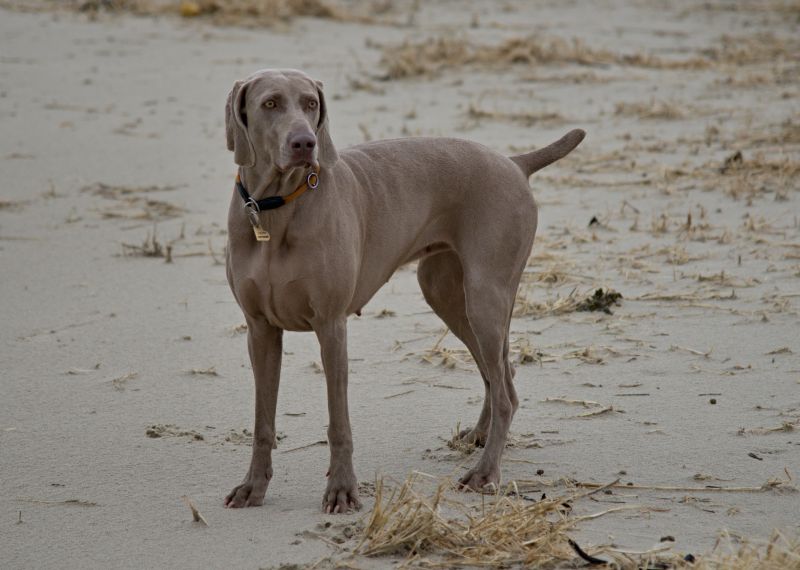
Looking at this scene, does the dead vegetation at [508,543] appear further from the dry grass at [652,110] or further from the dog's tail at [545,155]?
the dry grass at [652,110]

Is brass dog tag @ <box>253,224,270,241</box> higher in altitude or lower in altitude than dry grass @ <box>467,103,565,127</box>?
higher

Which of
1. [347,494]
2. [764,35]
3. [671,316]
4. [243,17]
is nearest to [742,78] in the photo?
[764,35]

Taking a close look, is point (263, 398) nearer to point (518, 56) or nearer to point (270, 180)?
point (270, 180)

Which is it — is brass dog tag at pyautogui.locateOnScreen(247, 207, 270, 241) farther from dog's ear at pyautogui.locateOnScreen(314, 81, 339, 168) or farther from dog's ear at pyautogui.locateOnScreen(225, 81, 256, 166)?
dog's ear at pyautogui.locateOnScreen(314, 81, 339, 168)

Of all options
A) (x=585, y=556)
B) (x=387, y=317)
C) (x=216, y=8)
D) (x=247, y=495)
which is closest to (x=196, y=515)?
(x=247, y=495)

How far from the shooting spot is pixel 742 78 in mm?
12258

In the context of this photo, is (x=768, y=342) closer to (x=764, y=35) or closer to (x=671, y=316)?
(x=671, y=316)

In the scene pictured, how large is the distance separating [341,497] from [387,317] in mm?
2315

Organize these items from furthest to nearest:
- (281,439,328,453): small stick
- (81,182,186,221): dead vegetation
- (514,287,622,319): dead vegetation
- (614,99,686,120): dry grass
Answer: (614,99,686,120): dry grass < (81,182,186,221): dead vegetation < (514,287,622,319): dead vegetation < (281,439,328,453): small stick

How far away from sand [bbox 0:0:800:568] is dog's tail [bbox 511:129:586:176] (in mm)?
1025

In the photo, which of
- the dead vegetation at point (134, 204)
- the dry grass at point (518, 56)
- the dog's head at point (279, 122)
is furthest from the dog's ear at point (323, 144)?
the dry grass at point (518, 56)

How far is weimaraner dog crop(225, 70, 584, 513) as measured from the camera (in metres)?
4.11

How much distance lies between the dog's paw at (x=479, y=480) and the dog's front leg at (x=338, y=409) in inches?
18.8

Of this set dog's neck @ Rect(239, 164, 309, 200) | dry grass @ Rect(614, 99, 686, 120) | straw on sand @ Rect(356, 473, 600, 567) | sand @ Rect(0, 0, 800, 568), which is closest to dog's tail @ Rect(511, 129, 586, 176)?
sand @ Rect(0, 0, 800, 568)
